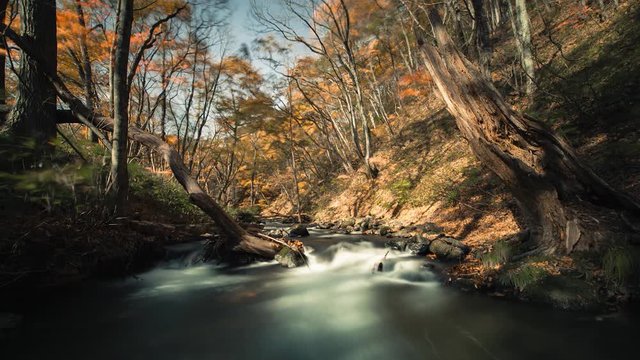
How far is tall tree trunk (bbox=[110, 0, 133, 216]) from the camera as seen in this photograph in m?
6.28

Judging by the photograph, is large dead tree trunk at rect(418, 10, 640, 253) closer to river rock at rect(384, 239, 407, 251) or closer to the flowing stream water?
the flowing stream water

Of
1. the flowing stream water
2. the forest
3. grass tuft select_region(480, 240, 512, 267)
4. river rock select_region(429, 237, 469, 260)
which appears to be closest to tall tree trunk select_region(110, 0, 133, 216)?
the forest

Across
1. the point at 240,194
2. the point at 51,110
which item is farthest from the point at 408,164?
the point at 240,194

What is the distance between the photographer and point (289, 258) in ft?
→ 26.4

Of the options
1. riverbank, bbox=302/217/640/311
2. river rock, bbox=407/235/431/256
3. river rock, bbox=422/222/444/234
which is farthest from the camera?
river rock, bbox=422/222/444/234

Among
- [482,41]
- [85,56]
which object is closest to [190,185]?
[85,56]

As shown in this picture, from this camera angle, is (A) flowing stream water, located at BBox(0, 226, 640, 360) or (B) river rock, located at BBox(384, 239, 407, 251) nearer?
(A) flowing stream water, located at BBox(0, 226, 640, 360)

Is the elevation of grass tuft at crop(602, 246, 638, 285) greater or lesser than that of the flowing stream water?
greater

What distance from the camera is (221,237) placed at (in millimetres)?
7973

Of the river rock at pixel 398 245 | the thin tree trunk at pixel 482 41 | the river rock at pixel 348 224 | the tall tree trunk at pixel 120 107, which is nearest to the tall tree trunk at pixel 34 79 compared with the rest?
the tall tree trunk at pixel 120 107

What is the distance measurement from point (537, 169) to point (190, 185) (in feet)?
22.4

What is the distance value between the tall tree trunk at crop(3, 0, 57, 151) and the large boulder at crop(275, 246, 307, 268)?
214 inches

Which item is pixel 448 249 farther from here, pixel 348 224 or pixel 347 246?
pixel 348 224

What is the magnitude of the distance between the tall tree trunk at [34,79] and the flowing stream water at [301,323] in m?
3.35
